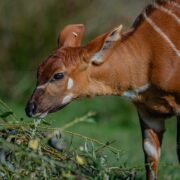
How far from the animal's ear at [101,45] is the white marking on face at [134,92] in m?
0.28

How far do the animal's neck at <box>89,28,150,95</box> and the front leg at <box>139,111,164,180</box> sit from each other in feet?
1.06

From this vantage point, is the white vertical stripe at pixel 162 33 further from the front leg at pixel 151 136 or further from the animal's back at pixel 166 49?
the front leg at pixel 151 136

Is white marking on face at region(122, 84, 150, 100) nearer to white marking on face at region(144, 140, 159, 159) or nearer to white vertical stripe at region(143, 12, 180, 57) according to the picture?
white vertical stripe at region(143, 12, 180, 57)

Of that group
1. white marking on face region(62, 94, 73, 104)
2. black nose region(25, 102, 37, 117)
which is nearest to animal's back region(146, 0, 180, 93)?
white marking on face region(62, 94, 73, 104)

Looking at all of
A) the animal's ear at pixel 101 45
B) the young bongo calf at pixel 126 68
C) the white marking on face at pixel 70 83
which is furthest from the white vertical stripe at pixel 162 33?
the white marking on face at pixel 70 83

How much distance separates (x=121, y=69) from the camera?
6512mm

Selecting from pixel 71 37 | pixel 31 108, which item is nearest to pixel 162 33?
pixel 71 37

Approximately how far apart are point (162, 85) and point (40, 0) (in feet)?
21.6

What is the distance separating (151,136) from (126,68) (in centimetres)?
61

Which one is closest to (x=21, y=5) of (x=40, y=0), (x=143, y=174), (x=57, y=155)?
(x=40, y=0)

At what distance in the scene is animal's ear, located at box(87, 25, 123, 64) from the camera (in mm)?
6312

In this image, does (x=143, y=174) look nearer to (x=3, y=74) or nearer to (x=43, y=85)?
(x=43, y=85)

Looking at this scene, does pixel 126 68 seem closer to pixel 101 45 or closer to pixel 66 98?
pixel 101 45

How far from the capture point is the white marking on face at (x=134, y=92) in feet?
21.2
